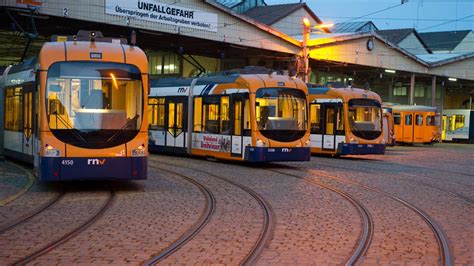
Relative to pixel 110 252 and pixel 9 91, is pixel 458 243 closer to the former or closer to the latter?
pixel 110 252

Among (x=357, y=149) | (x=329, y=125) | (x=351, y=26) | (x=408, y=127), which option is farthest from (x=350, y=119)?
(x=351, y=26)

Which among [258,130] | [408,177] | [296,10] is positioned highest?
[296,10]

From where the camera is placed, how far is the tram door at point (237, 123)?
19.5 meters

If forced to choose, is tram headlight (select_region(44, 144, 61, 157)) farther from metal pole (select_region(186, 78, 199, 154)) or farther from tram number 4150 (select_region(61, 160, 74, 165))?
metal pole (select_region(186, 78, 199, 154))

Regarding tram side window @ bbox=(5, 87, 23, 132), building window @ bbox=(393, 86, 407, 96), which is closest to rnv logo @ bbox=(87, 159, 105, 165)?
tram side window @ bbox=(5, 87, 23, 132)

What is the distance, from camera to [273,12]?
2504 inches

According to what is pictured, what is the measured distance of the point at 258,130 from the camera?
1906 cm

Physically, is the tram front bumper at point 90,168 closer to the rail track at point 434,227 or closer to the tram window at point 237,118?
the rail track at point 434,227

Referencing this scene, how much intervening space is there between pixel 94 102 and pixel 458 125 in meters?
51.0

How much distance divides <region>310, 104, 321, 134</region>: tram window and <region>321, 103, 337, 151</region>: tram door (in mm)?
224

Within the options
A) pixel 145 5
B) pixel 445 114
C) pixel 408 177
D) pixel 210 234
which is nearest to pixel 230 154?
pixel 408 177

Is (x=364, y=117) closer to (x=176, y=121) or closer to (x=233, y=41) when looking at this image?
(x=176, y=121)

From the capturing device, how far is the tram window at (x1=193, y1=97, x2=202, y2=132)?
21.7m

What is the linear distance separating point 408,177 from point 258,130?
15.0 ft
